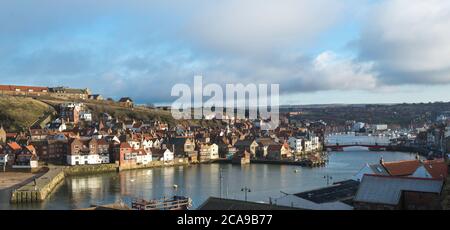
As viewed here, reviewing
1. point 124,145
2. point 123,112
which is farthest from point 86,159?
point 123,112

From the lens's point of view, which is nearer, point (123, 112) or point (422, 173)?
point (422, 173)

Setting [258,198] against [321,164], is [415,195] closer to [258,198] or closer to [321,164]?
[258,198]

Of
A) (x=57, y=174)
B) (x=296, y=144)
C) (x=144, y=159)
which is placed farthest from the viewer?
(x=296, y=144)

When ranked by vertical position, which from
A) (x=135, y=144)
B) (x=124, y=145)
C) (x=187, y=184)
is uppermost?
(x=124, y=145)

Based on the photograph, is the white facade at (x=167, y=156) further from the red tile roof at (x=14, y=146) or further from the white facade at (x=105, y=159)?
the red tile roof at (x=14, y=146)

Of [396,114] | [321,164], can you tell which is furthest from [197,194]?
[396,114]

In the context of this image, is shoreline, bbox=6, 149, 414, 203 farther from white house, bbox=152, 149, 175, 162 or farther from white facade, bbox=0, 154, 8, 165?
white facade, bbox=0, 154, 8, 165

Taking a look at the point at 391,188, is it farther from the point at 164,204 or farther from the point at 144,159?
the point at 144,159
